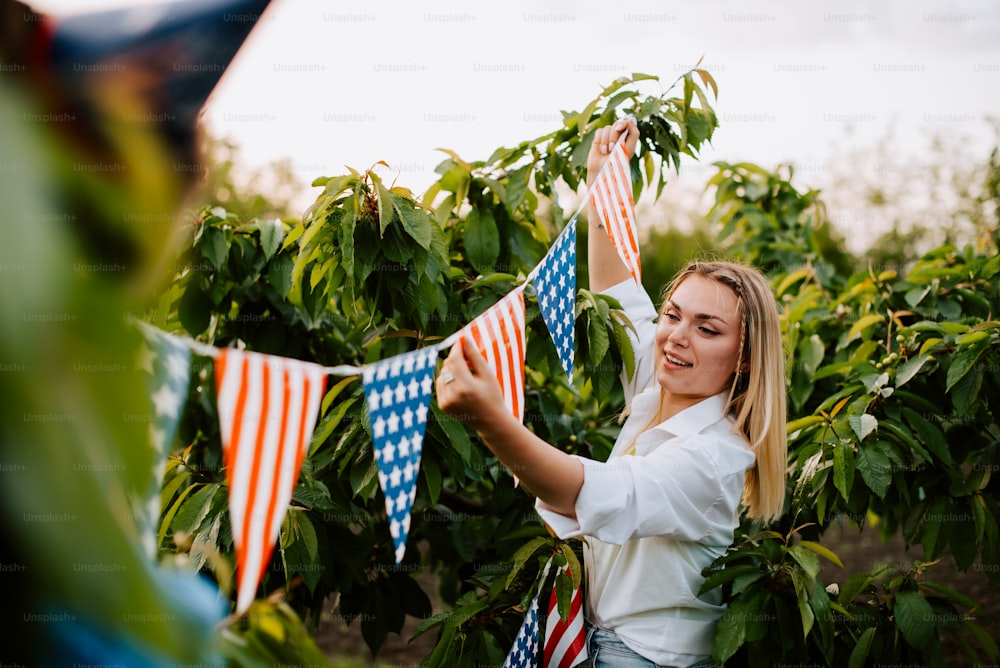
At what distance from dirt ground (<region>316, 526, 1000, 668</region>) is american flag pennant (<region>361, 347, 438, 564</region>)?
→ 2381mm

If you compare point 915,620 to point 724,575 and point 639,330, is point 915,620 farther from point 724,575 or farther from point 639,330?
point 639,330

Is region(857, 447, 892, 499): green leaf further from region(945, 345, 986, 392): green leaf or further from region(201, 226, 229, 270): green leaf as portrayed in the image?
region(201, 226, 229, 270): green leaf

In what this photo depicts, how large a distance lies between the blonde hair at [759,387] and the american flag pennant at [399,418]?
0.98 metres

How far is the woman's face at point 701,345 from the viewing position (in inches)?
87.2

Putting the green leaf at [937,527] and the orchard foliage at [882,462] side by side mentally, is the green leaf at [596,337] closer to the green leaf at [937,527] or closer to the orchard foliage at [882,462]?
the orchard foliage at [882,462]

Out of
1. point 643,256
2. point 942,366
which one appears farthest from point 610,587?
point 643,256

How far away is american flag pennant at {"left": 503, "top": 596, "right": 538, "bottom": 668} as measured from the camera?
2117mm

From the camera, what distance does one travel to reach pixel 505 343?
1.92 meters

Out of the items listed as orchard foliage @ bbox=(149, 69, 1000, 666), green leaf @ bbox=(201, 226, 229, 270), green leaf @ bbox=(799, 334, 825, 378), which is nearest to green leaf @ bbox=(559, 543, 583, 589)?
orchard foliage @ bbox=(149, 69, 1000, 666)

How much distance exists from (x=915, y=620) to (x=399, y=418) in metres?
1.57

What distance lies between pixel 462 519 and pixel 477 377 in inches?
70.3

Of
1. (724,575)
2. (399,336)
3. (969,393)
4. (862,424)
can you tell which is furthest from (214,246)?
(969,393)

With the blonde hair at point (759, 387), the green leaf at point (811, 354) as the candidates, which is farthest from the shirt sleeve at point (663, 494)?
the green leaf at point (811, 354)

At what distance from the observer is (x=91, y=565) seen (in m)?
0.40
